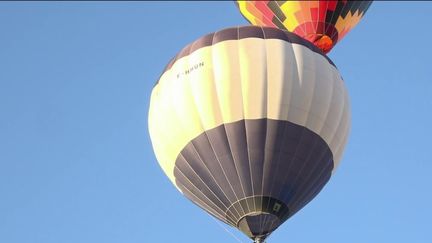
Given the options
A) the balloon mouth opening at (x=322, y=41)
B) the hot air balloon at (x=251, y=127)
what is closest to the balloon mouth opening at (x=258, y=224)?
the hot air balloon at (x=251, y=127)

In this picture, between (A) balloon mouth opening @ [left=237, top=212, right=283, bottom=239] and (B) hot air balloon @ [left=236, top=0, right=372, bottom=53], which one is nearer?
(A) balloon mouth opening @ [left=237, top=212, right=283, bottom=239]

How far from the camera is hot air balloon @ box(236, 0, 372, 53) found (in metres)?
24.2

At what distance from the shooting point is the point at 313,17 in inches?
957

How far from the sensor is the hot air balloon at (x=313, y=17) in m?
24.2

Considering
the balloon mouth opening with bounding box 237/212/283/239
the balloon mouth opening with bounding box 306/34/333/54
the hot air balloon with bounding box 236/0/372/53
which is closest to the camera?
the balloon mouth opening with bounding box 237/212/283/239

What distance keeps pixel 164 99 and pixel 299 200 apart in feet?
11.6

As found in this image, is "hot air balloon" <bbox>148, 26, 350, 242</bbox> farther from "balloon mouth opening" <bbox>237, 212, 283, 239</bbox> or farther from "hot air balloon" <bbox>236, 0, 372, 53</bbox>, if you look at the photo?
"hot air balloon" <bbox>236, 0, 372, 53</bbox>

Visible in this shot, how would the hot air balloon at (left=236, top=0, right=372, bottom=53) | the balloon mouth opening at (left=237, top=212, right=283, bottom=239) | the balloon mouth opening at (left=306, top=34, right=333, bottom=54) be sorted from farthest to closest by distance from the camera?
the balloon mouth opening at (left=306, top=34, right=333, bottom=54) → the hot air balloon at (left=236, top=0, right=372, bottom=53) → the balloon mouth opening at (left=237, top=212, right=283, bottom=239)

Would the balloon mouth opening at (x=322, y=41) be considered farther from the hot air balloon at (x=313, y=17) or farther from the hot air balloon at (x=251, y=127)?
the hot air balloon at (x=251, y=127)

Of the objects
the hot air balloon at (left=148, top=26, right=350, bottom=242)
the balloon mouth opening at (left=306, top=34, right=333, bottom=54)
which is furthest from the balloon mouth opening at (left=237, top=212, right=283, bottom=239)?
the balloon mouth opening at (left=306, top=34, right=333, bottom=54)

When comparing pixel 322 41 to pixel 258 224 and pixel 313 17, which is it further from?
pixel 258 224

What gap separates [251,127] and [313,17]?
384 centimetres

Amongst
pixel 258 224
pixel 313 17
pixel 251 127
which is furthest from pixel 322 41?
pixel 258 224

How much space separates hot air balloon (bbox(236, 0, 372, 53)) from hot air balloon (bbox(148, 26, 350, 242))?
65.0 inches
